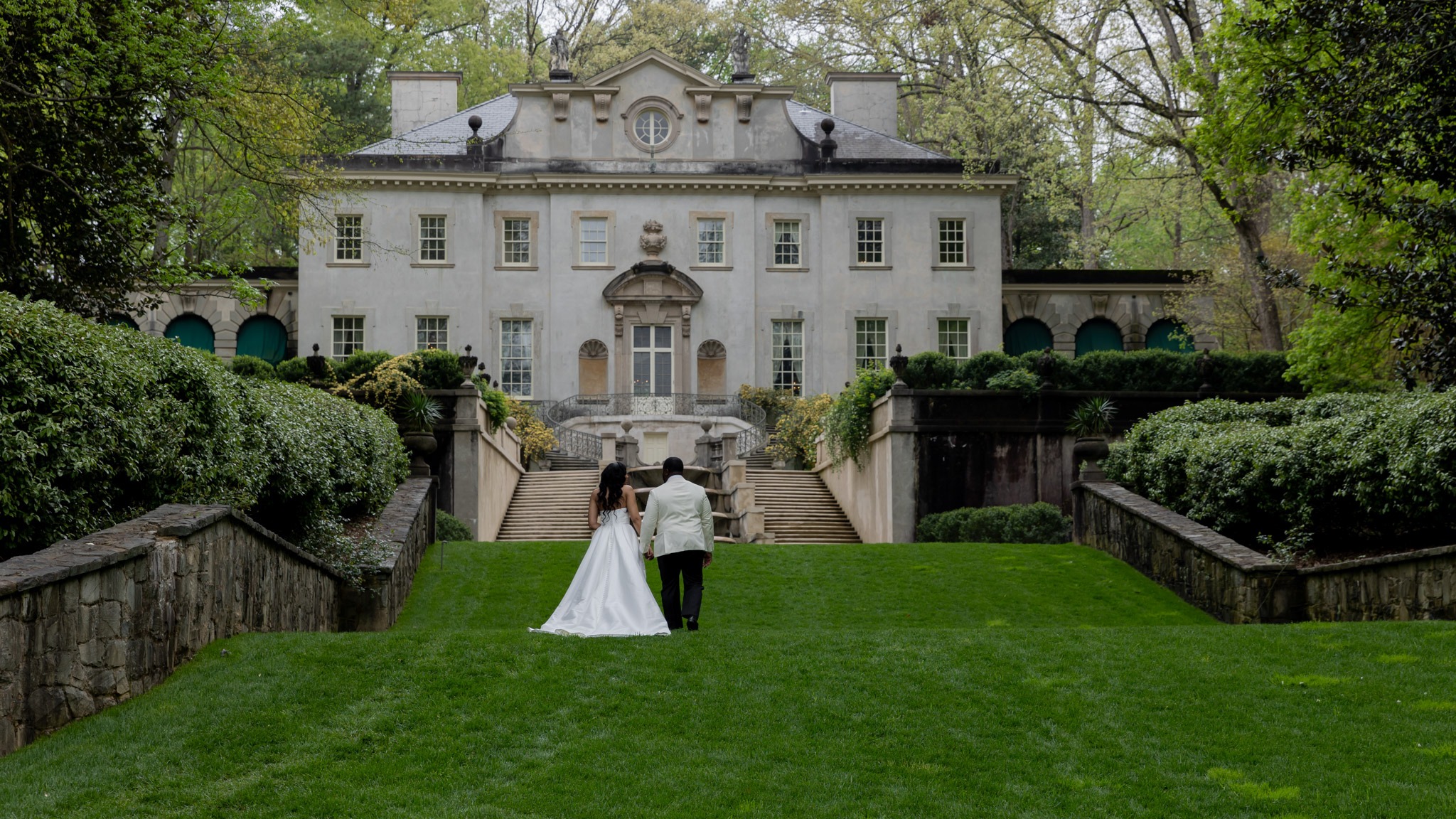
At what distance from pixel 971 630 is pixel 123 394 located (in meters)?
6.28

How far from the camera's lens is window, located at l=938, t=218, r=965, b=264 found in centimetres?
3812

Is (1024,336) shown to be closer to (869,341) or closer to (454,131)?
(869,341)

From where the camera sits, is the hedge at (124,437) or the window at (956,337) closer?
the hedge at (124,437)

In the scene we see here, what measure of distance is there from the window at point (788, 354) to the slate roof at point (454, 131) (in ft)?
31.3

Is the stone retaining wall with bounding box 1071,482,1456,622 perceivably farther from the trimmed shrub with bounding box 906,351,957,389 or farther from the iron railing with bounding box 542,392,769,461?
the iron railing with bounding box 542,392,769,461

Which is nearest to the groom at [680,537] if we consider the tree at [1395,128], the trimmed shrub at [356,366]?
the tree at [1395,128]

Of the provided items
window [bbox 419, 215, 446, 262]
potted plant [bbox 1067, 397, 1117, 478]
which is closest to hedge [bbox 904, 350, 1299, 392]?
potted plant [bbox 1067, 397, 1117, 478]

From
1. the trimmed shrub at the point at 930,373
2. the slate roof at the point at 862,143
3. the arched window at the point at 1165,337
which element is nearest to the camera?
the trimmed shrub at the point at 930,373

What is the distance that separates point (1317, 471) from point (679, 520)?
6711 millimetres

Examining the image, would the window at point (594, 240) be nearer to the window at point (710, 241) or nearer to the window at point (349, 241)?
the window at point (710, 241)

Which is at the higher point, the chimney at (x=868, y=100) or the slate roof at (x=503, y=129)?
the chimney at (x=868, y=100)

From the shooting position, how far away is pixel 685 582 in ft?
35.7

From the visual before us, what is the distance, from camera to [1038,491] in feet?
76.3

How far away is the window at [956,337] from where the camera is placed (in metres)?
38.0
